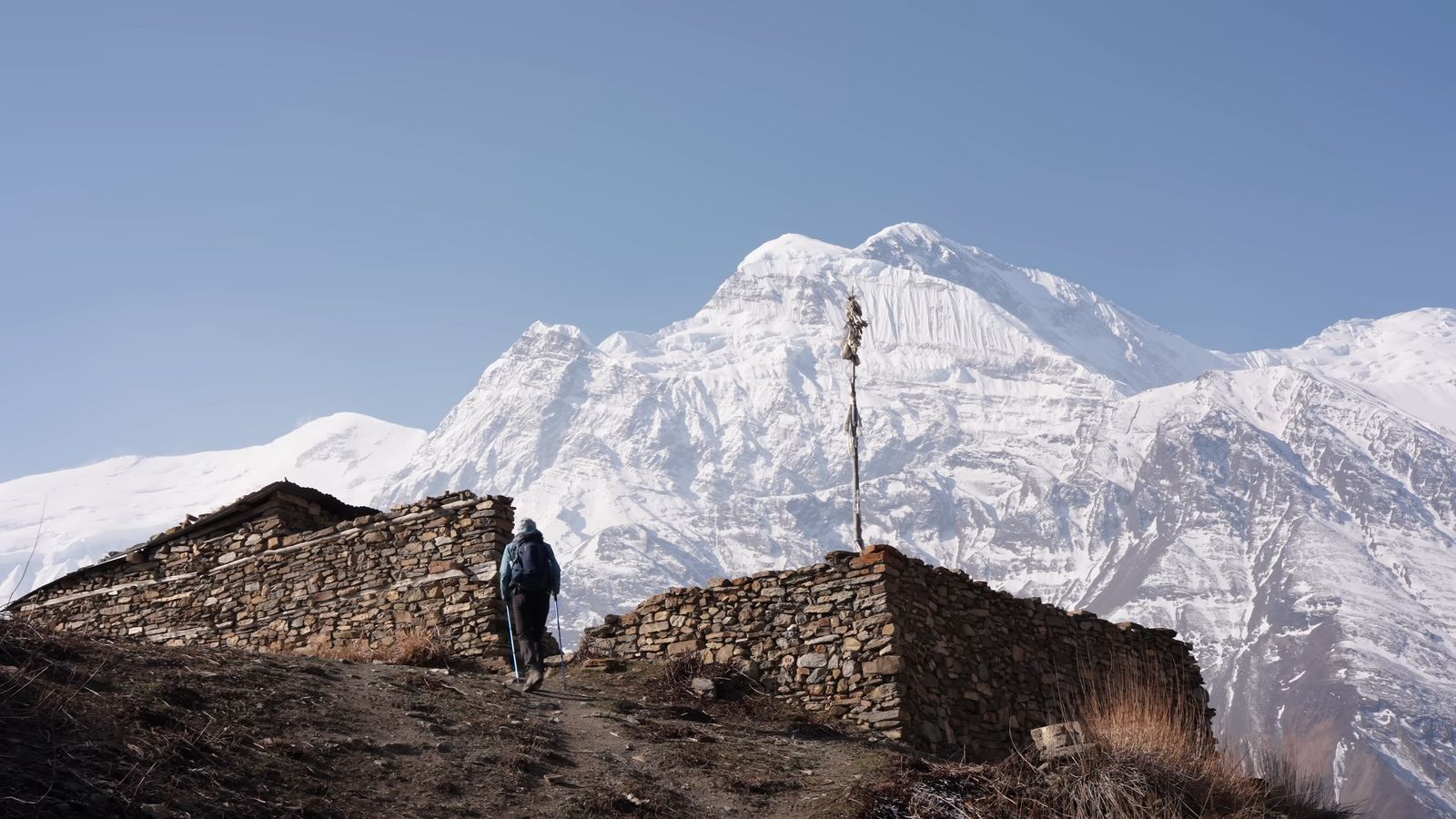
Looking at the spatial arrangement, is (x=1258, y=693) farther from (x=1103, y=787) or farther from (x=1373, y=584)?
(x=1103, y=787)

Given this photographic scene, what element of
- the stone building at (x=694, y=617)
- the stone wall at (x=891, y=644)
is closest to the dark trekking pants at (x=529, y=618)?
the stone building at (x=694, y=617)

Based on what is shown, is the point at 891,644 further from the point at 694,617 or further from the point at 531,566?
the point at 531,566

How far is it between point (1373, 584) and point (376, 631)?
635 feet

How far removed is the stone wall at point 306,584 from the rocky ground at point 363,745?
101 inches

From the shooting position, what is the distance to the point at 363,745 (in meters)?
12.4

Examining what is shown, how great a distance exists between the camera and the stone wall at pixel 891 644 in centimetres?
1661

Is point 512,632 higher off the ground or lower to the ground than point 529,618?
lower

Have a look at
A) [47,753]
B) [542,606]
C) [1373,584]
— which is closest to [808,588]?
[542,606]

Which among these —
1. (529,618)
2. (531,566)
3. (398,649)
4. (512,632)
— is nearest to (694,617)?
(512,632)

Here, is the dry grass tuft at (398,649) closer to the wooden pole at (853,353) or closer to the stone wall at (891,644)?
the stone wall at (891,644)

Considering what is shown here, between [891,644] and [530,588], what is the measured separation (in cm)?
442

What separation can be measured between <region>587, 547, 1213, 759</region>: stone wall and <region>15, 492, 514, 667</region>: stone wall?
6.49 feet

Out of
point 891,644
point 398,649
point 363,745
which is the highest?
point 891,644

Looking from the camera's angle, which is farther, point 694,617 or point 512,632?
point 694,617
